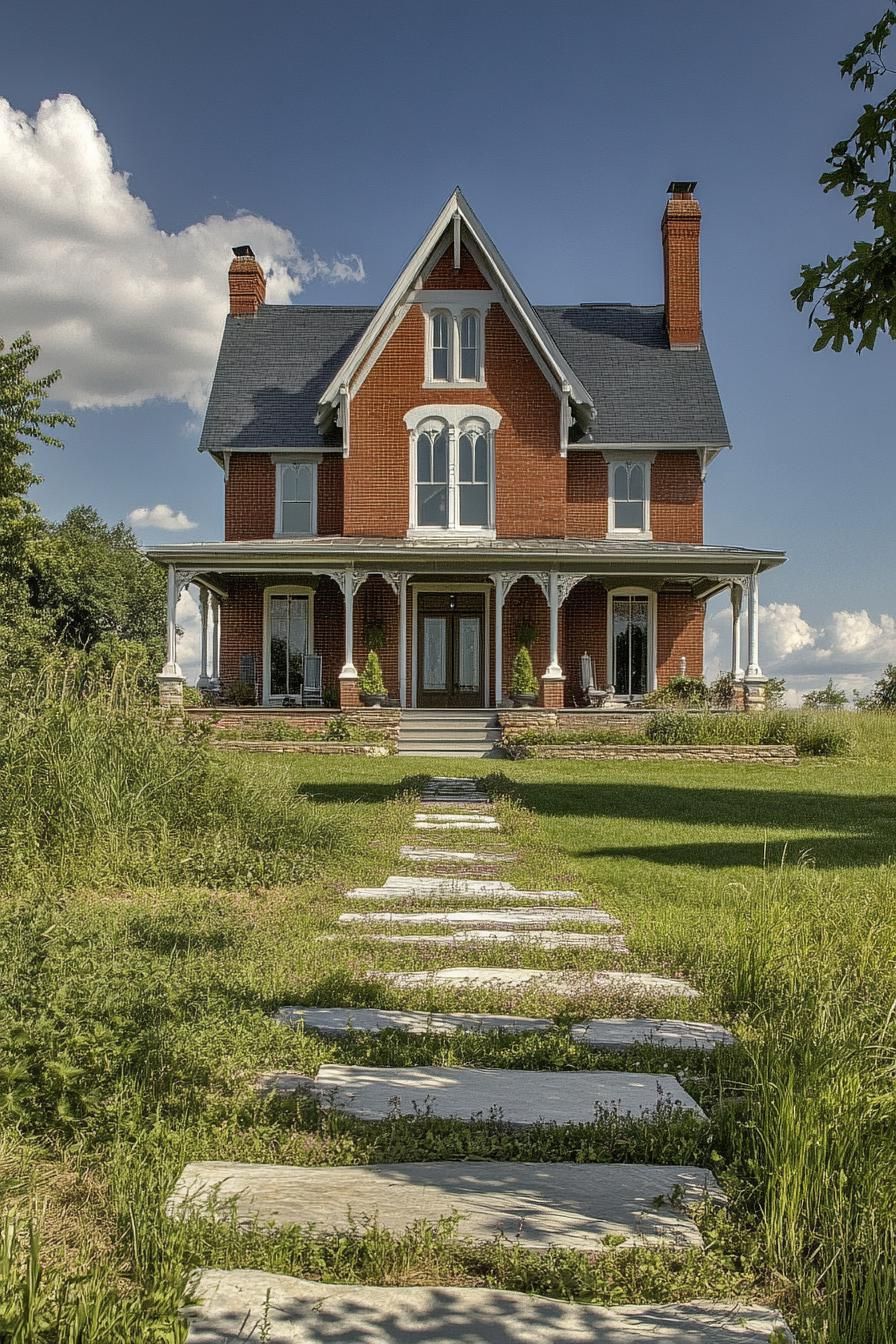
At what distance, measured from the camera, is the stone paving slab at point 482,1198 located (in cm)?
266

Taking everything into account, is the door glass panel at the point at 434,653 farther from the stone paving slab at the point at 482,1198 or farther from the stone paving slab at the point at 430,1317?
the stone paving slab at the point at 430,1317

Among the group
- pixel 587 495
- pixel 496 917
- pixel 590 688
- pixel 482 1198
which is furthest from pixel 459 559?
pixel 482 1198

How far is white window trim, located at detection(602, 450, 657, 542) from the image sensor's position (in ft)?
82.4

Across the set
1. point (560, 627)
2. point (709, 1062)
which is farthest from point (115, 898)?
point (560, 627)

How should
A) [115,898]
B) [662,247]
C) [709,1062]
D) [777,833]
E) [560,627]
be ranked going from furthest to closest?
[662,247] < [560,627] < [777,833] < [115,898] < [709,1062]

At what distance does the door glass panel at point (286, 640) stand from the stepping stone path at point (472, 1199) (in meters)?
20.2

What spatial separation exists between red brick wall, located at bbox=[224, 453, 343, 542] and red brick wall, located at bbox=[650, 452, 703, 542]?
698cm

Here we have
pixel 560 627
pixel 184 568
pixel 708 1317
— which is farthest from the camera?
pixel 560 627

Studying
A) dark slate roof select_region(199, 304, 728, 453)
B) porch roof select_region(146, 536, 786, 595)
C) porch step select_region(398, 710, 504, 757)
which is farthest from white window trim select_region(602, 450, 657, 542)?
porch step select_region(398, 710, 504, 757)

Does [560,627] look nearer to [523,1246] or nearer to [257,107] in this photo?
[257,107]

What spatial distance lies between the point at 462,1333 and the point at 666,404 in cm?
2484

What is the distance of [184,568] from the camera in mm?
22125

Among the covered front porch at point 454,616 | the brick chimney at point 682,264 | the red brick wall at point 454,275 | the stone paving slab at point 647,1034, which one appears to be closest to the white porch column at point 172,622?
the covered front porch at point 454,616

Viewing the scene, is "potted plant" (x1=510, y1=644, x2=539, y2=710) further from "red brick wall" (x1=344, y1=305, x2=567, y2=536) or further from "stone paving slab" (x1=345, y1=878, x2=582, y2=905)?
"stone paving slab" (x1=345, y1=878, x2=582, y2=905)
